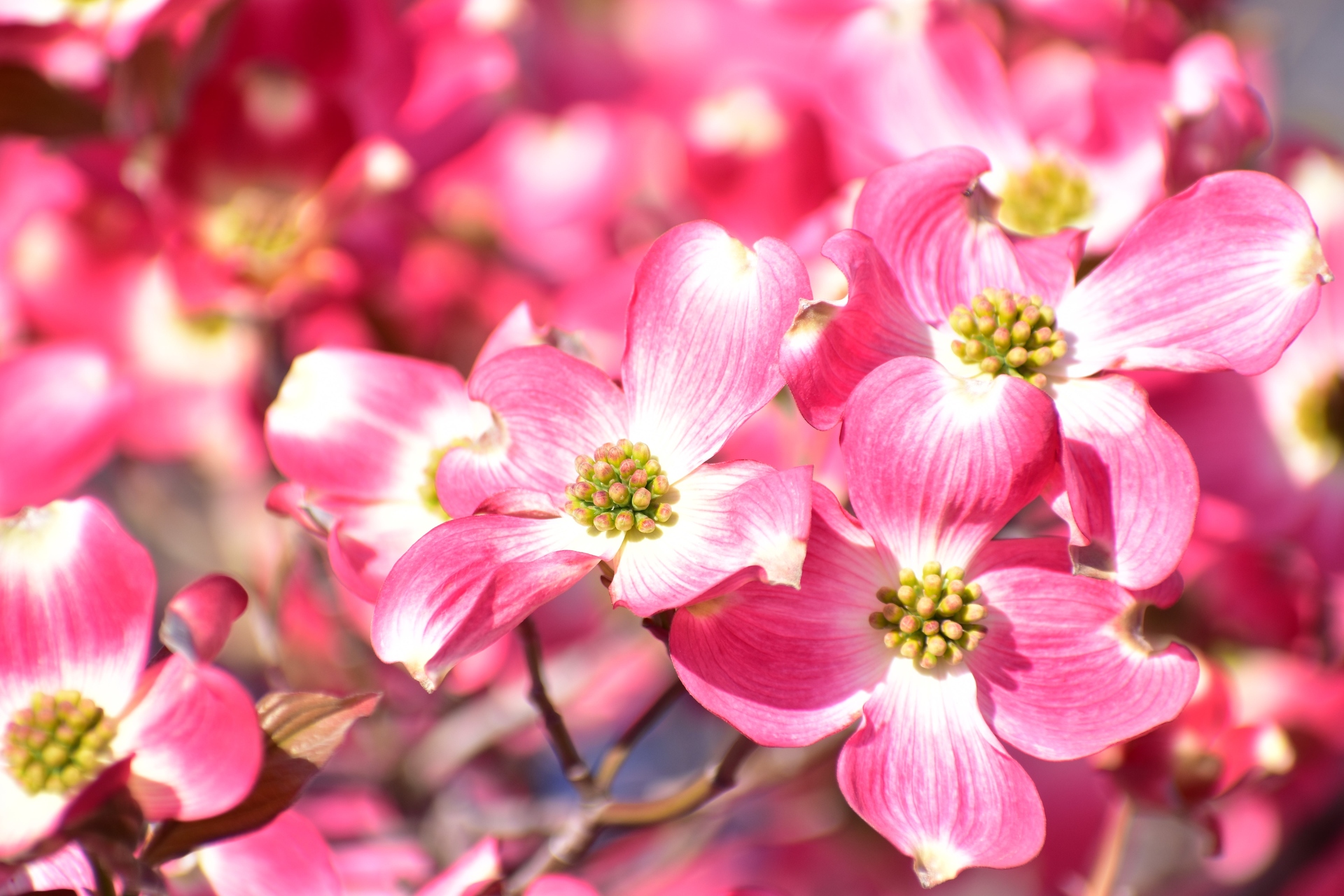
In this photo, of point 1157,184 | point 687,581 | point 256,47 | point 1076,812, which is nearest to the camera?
point 687,581

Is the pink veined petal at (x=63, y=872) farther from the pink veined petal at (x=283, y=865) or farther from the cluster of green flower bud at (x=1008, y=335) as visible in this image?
the cluster of green flower bud at (x=1008, y=335)

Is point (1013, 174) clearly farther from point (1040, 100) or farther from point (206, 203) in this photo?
point (206, 203)

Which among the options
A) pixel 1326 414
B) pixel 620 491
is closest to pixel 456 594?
pixel 620 491

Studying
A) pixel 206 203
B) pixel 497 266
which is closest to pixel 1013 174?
pixel 497 266

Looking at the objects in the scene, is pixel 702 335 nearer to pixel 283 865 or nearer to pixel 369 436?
pixel 369 436

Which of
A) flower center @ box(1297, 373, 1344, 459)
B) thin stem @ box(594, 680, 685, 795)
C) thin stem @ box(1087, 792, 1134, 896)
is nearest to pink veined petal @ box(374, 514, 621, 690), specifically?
thin stem @ box(594, 680, 685, 795)

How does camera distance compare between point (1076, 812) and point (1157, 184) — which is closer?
point (1157, 184)
